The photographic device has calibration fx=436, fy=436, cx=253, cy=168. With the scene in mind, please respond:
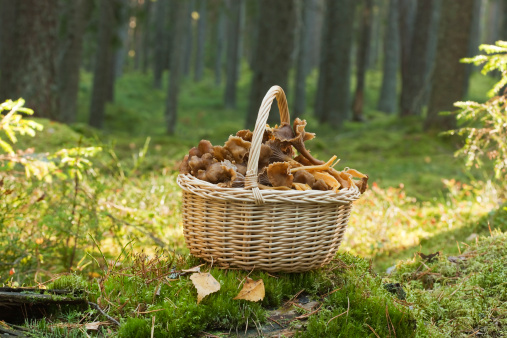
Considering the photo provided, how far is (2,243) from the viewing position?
3.58 m

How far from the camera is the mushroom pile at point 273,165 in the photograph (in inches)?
107

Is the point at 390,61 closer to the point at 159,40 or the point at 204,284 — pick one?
the point at 159,40

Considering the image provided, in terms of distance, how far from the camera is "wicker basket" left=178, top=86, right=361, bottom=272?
2.52m

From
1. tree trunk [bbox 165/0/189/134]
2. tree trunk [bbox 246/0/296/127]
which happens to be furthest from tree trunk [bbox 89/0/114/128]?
tree trunk [bbox 246/0/296/127]

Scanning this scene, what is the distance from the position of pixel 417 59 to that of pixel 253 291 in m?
15.0

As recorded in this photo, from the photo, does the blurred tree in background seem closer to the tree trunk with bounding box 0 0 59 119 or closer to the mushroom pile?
the tree trunk with bounding box 0 0 59 119

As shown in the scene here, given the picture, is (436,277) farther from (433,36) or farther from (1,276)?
(433,36)

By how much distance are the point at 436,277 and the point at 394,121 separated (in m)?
10.9

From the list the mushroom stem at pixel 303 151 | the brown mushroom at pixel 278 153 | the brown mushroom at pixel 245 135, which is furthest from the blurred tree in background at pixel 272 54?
the mushroom stem at pixel 303 151

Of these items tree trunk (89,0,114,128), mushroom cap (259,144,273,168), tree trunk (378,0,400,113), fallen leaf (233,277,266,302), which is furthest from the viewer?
tree trunk (378,0,400,113)

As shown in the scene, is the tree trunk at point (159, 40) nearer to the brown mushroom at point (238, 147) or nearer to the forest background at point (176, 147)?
the forest background at point (176, 147)

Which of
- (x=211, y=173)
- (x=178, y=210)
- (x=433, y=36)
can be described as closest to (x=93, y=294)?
(x=211, y=173)

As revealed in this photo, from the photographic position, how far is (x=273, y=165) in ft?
8.72

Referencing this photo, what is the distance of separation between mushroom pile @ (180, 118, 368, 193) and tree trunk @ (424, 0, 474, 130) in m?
7.37
